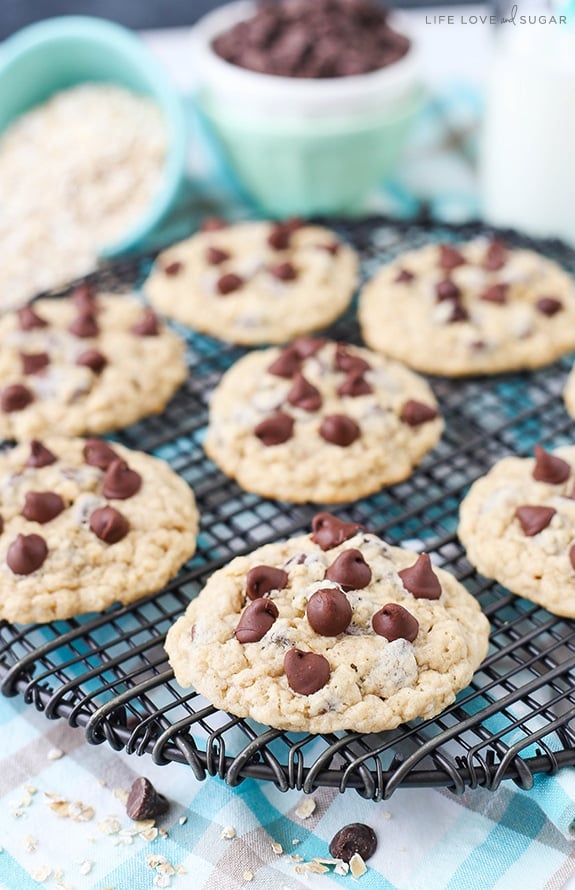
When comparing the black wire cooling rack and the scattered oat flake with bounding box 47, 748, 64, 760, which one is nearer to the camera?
the black wire cooling rack

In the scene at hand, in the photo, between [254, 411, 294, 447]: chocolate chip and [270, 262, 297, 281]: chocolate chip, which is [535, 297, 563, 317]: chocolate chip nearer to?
[270, 262, 297, 281]: chocolate chip

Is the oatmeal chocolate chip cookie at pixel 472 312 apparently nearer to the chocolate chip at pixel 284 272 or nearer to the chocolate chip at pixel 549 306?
the chocolate chip at pixel 549 306

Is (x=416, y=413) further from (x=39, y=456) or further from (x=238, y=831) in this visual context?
(x=238, y=831)

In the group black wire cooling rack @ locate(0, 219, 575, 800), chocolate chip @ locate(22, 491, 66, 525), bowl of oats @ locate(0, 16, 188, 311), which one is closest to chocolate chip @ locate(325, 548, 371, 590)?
black wire cooling rack @ locate(0, 219, 575, 800)

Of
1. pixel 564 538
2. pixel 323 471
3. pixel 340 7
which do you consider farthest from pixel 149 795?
pixel 340 7

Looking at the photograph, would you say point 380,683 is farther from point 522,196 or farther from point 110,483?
point 522,196
